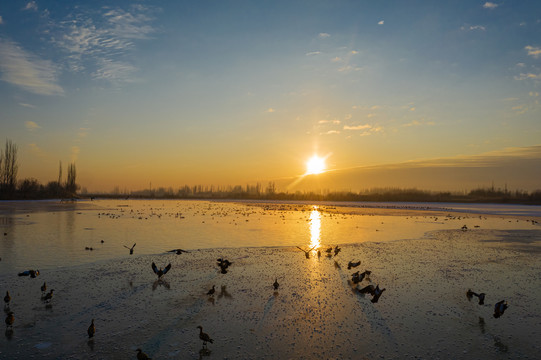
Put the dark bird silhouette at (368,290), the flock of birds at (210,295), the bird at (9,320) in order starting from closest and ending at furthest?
the flock of birds at (210,295) < the bird at (9,320) < the dark bird silhouette at (368,290)

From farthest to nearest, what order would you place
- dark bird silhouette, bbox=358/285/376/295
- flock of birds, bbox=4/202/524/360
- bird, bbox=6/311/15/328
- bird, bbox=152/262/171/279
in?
bird, bbox=152/262/171/279
dark bird silhouette, bbox=358/285/376/295
bird, bbox=6/311/15/328
flock of birds, bbox=4/202/524/360

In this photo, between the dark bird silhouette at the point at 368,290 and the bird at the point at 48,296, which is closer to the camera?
the bird at the point at 48,296

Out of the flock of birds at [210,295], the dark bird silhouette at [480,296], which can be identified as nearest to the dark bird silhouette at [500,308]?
the flock of birds at [210,295]

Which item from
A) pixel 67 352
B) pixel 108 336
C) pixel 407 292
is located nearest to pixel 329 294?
pixel 407 292

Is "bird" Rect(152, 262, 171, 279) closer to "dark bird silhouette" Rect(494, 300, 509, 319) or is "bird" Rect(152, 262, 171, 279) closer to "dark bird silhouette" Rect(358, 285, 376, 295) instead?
"dark bird silhouette" Rect(358, 285, 376, 295)

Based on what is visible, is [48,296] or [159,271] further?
[159,271]

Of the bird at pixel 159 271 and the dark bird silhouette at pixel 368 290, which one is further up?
the bird at pixel 159 271

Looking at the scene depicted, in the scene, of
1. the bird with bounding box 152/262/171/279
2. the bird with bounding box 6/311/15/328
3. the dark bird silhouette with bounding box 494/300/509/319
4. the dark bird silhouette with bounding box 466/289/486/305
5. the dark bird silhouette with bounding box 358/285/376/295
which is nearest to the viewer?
the bird with bounding box 6/311/15/328

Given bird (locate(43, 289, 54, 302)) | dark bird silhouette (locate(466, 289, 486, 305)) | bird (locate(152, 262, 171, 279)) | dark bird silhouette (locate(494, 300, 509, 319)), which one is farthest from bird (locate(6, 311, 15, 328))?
dark bird silhouette (locate(466, 289, 486, 305))

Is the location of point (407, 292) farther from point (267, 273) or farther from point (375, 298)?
point (267, 273)

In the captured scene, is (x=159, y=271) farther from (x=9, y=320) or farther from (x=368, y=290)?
(x=368, y=290)

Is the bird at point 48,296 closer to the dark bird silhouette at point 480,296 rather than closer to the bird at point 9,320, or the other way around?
the bird at point 9,320

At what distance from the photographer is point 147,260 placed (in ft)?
47.9

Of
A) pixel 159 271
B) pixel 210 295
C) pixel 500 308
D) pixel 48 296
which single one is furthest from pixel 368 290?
pixel 48 296
